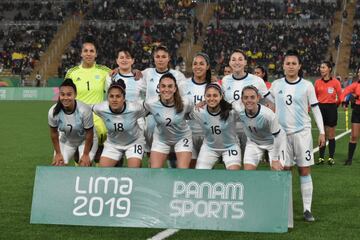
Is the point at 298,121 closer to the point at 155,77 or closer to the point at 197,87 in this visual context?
the point at 197,87

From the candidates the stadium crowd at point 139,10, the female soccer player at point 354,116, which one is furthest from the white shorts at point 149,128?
the stadium crowd at point 139,10

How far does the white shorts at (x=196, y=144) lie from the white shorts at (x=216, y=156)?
45 centimetres

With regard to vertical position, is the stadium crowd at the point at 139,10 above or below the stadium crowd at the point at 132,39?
above

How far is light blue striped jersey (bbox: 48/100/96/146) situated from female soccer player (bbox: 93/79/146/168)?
0.14 m

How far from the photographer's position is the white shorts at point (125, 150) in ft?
27.4

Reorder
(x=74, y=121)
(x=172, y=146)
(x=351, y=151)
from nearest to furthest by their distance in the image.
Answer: (x=74, y=121) < (x=172, y=146) < (x=351, y=151)

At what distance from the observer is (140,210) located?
7062 millimetres

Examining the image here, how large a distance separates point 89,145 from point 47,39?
40.3m

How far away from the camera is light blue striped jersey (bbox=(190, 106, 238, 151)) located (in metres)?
7.96

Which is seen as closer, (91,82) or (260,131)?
(260,131)

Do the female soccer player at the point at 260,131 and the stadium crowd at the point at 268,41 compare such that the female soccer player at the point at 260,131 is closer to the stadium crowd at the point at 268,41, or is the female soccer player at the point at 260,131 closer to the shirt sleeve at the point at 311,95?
the shirt sleeve at the point at 311,95

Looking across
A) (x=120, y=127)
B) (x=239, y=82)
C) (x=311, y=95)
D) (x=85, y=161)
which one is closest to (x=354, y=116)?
(x=239, y=82)

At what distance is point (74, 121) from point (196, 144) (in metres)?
1.65

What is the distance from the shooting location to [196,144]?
8.82m
